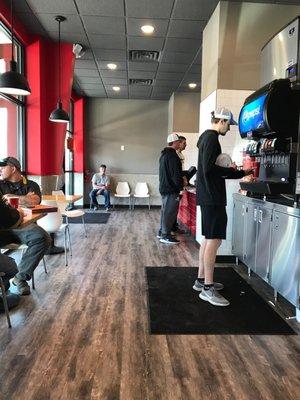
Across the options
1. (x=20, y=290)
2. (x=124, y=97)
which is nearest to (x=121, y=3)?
(x=20, y=290)

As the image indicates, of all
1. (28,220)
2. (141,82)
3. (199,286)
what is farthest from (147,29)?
(199,286)

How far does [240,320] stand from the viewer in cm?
275

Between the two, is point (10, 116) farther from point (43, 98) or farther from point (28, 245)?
point (28, 245)

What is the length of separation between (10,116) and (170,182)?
2621 millimetres

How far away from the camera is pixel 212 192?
296 cm

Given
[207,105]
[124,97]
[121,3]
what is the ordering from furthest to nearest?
[124,97] < [207,105] < [121,3]

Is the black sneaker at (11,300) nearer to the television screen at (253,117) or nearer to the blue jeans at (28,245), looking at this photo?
the blue jeans at (28,245)

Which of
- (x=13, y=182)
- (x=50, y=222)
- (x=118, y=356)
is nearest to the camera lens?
(x=118, y=356)

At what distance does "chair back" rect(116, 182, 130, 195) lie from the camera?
33.5ft

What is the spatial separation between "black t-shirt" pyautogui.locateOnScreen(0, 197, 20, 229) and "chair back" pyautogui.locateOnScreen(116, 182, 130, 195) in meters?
7.65

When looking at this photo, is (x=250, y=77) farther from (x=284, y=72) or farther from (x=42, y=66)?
(x=42, y=66)

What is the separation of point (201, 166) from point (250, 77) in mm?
2094

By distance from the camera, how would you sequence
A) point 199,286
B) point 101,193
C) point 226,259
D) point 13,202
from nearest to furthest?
point 13,202
point 199,286
point 226,259
point 101,193

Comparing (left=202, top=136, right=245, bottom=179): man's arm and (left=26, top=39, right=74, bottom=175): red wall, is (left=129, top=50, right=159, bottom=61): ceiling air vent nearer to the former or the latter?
(left=26, top=39, right=74, bottom=175): red wall
